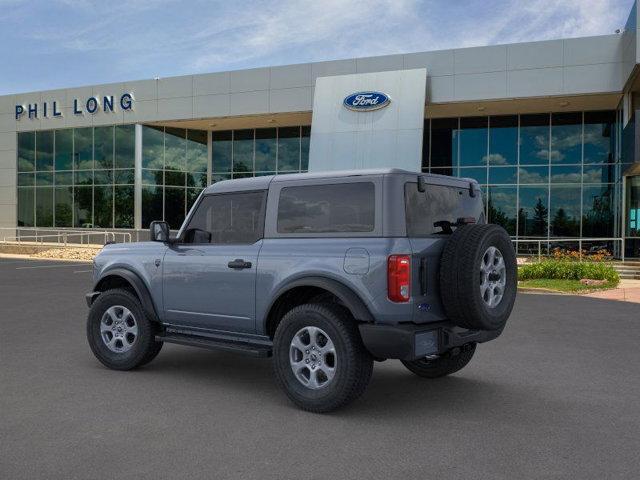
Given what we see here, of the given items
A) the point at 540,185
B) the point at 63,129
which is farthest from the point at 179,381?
the point at 63,129

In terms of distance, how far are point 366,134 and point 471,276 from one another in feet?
69.5

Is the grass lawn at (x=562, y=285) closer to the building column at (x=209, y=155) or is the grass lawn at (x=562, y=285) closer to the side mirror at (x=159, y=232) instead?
the side mirror at (x=159, y=232)

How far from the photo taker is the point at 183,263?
6.29 metres

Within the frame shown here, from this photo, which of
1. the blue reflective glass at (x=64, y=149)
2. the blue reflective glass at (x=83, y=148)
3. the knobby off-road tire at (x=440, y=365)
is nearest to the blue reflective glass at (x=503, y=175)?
the blue reflective glass at (x=83, y=148)

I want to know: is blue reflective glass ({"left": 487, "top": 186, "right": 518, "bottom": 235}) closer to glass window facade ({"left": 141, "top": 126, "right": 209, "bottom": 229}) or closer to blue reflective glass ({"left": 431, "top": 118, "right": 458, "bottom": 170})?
blue reflective glass ({"left": 431, "top": 118, "right": 458, "bottom": 170})

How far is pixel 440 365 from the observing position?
6375mm

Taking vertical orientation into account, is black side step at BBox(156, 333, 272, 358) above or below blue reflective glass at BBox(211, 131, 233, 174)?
below

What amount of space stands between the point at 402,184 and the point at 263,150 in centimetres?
2840

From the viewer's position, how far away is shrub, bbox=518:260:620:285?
681 inches

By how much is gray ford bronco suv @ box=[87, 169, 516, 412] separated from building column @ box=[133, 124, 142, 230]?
89.2 feet

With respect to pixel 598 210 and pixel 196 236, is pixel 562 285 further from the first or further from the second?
pixel 196 236

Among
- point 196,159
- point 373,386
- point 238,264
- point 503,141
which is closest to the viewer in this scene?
point 238,264

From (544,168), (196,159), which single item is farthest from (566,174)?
(196,159)

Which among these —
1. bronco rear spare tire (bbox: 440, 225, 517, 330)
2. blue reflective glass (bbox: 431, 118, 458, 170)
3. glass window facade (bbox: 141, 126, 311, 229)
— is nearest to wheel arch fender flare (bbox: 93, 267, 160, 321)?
bronco rear spare tire (bbox: 440, 225, 517, 330)
